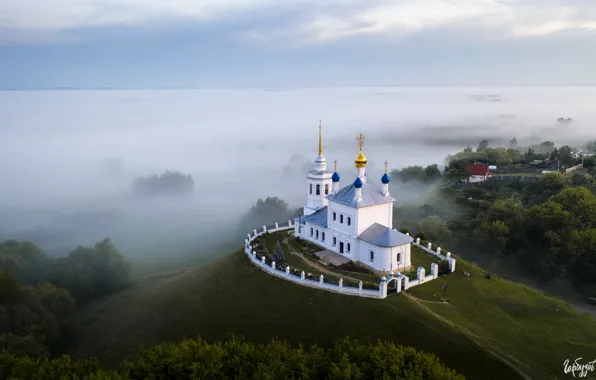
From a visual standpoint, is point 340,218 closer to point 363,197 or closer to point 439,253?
point 363,197

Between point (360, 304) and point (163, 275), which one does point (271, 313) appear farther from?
point (163, 275)

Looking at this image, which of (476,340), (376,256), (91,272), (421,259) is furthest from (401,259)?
(91,272)

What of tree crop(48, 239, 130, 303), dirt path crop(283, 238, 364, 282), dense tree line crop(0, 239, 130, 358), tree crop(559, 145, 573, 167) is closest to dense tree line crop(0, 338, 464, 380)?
dense tree line crop(0, 239, 130, 358)

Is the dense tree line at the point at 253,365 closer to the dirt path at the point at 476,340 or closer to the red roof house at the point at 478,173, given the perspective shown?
the dirt path at the point at 476,340

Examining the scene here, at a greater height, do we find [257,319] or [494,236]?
[494,236]

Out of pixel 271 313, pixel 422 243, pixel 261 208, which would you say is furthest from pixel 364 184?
pixel 261 208

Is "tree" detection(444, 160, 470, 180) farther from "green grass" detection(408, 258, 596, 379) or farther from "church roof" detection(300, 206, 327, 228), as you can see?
"green grass" detection(408, 258, 596, 379)
